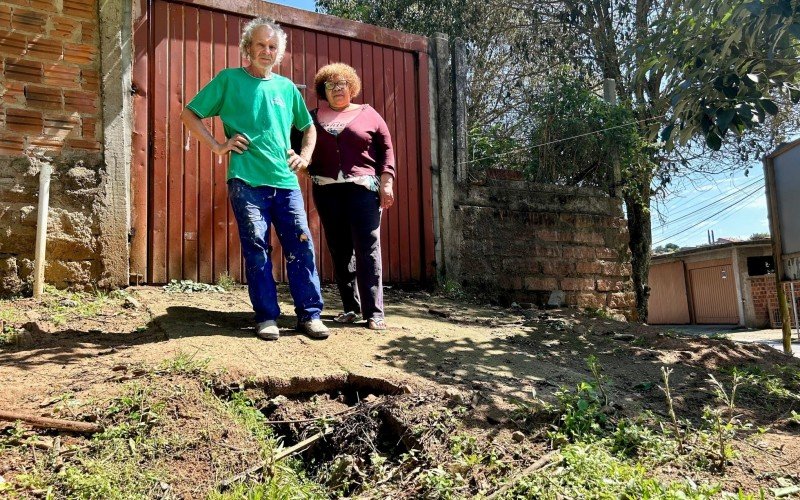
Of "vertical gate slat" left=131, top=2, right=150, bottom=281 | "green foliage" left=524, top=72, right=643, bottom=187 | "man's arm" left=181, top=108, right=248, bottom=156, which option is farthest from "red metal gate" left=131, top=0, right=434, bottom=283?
"green foliage" left=524, top=72, right=643, bottom=187

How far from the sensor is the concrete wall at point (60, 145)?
14.1ft

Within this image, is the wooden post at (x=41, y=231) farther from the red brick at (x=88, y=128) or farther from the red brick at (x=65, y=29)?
the red brick at (x=65, y=29)

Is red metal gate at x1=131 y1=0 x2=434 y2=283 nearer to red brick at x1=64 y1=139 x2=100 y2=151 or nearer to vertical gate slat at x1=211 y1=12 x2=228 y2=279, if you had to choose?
vertical gate slat at x1=211 y1=12 x2=228 y2=279

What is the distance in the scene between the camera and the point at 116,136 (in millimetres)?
4625

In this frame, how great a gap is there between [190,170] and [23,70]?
52.8 inches

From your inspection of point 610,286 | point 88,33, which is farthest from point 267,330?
point 610,286

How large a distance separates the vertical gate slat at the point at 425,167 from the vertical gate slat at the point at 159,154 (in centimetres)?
245

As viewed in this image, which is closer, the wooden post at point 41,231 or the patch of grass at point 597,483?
the patch of grass at point 597,483

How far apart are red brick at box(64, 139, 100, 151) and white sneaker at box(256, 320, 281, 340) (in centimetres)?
224

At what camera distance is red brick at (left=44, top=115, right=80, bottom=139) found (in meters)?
4.42

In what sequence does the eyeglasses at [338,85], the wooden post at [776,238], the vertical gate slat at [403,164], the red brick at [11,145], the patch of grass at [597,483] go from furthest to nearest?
the vertical gate slat at [403,164]
the wooden post at [776,238]
the red brick at [11,145]
the eyeglasses at [338,85]
the patch of grass at [597,483]

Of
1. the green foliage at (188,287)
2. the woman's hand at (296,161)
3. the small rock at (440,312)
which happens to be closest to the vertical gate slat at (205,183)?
the green foliage at (188,287)

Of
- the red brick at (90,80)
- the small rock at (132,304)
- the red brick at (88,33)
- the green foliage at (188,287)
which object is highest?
the red brick at (88,33)

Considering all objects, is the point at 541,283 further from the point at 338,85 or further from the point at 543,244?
the point at 338,85
